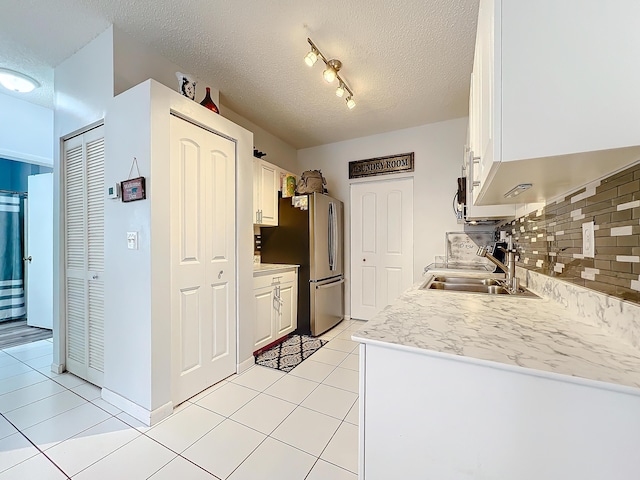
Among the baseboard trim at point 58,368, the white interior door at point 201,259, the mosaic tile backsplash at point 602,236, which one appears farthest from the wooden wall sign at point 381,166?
the baseboard trim at point 58,368

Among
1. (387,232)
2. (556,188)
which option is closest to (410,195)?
(387,232)

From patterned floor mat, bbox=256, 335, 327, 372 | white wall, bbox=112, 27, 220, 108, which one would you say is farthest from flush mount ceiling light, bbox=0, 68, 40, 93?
patterned floor mat, bbox=256, 335, 327, 372

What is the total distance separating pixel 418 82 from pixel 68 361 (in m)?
3.94

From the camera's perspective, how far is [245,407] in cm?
181

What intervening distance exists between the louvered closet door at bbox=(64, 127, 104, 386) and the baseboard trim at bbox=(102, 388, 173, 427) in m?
0.31

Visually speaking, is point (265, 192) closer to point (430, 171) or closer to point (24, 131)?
point (430, 171)

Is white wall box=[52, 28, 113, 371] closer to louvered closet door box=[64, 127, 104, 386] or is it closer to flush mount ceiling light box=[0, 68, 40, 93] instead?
louvered closet door box=[64, 127, 104, 386]

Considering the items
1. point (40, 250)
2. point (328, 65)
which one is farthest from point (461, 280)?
point (40, 250)

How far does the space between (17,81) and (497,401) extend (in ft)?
13.0

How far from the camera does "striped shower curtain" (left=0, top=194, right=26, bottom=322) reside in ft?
11.9

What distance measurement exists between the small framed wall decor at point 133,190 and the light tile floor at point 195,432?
139 centimetres

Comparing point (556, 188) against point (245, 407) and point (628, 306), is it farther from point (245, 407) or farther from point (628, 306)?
point (245, 407)

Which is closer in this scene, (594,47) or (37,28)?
(594,47)

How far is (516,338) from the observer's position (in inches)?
32.9
